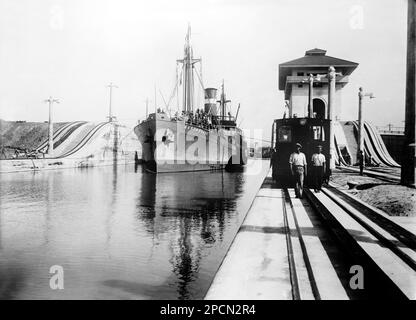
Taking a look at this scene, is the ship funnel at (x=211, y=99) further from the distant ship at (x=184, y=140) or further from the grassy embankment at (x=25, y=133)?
the grassy embankment at (x=25, y=133)

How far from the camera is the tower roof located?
50.8 meters

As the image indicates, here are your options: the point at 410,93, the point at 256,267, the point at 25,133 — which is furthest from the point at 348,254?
the point at 25,133

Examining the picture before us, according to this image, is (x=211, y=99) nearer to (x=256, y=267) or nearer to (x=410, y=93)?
(x=410, y=93)

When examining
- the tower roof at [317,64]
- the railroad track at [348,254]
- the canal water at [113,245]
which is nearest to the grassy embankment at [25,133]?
the tower roof at [317,64]

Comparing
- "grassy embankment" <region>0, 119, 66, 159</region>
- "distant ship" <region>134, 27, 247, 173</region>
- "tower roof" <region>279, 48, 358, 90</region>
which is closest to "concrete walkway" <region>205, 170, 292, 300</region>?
"distant ship" <region>134, 27, 247, 173</region>

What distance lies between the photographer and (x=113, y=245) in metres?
7.11

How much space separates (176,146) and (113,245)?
79.9 ft

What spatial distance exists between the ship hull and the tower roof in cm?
1833

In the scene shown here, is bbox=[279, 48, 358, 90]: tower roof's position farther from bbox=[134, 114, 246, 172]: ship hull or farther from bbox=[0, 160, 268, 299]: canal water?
bbox=[0, 160, 268, 299]: canal water

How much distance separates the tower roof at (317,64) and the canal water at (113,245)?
1639 inches
